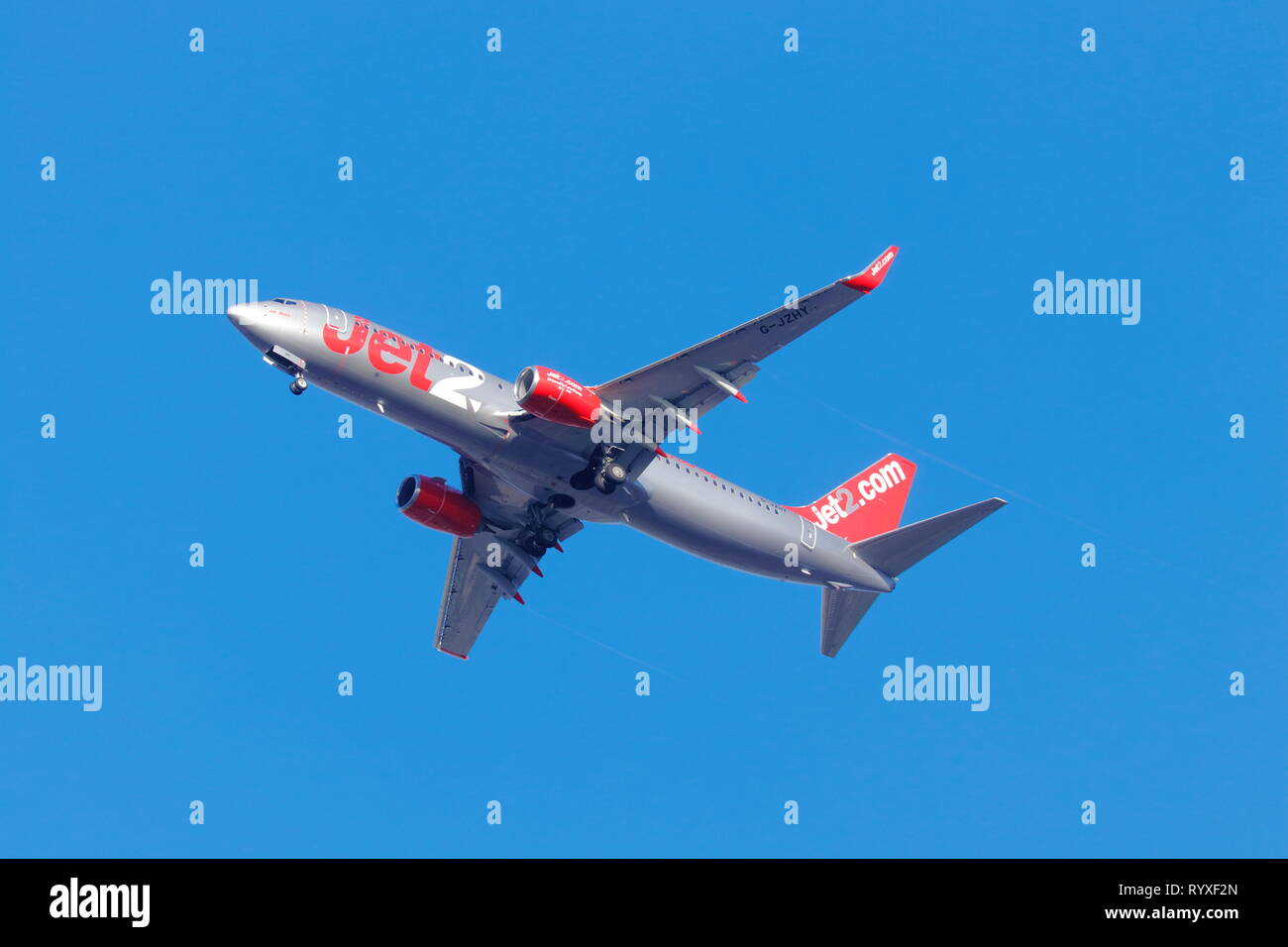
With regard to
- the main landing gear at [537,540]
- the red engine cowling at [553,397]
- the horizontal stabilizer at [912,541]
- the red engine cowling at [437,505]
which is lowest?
the horizontal stabilizer at [912,541]

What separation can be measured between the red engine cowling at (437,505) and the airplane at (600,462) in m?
0.06

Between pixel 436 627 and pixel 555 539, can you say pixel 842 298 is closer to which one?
pixel 555 539

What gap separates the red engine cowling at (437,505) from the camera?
197 feet

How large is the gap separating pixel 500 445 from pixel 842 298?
1385 centimetres

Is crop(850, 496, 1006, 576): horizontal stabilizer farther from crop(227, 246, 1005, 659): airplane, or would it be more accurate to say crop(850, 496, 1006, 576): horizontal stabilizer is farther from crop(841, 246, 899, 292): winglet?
crop(841, 246, 899, 292): winglet

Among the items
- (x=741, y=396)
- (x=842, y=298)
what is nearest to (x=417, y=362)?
(x=741, y=396)

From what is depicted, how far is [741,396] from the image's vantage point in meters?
53.1

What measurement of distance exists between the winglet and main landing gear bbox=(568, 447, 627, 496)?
11.5m

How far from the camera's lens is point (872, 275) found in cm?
4931

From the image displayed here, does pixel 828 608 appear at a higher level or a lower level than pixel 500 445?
lower

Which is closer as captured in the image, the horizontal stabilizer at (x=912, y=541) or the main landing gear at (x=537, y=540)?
the horizontal stabilizer at (x=912, y=541)
